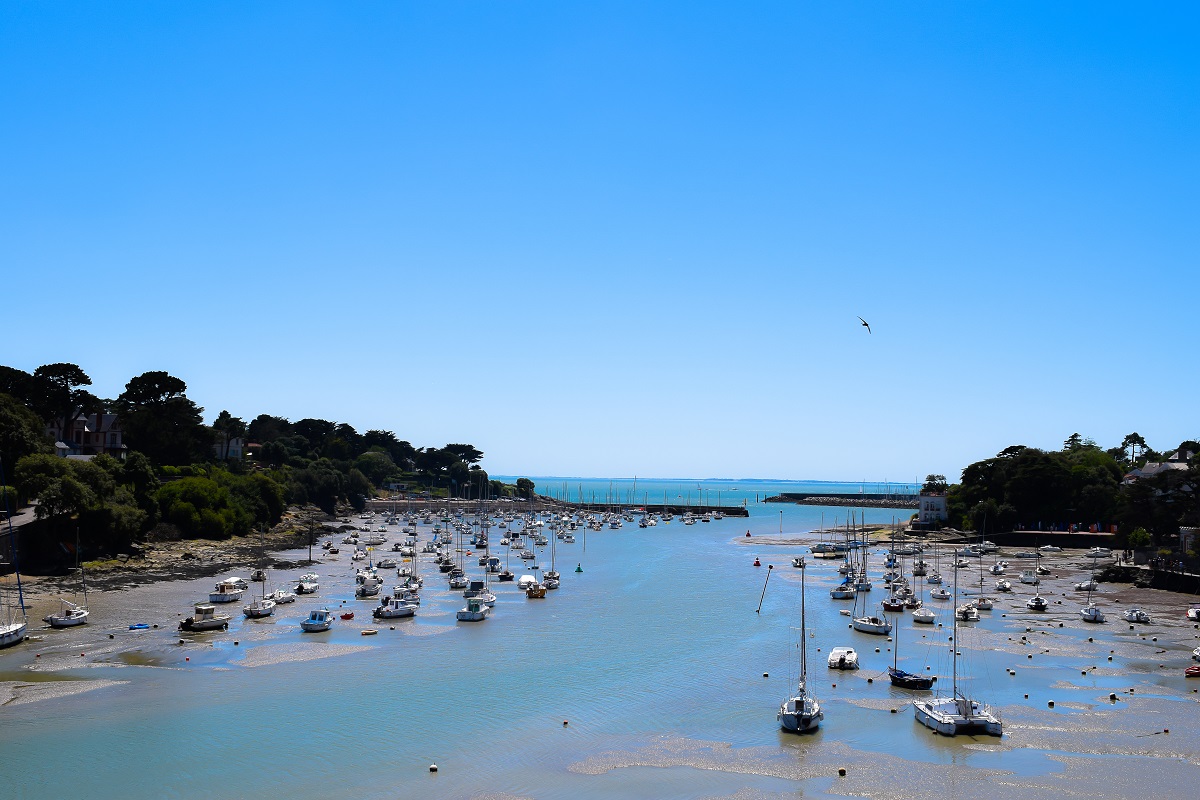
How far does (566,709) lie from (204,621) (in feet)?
84.0

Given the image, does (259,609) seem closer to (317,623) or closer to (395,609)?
(317,623)

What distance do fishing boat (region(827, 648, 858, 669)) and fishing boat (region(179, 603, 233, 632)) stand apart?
33.6m

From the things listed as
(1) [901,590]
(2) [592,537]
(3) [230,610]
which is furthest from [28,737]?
(2) [592,537]

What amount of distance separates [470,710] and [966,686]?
21141 mm

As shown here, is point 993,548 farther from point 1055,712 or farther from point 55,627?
point 55,627

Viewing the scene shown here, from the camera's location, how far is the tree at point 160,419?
106750mm

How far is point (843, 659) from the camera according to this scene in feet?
141

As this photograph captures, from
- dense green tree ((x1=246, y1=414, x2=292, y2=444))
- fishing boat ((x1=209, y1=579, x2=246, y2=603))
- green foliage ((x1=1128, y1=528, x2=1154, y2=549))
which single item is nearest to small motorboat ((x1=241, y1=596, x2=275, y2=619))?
fishing boat ((x1=209, y1=579, x2=246, y2=603))

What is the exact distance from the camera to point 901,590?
6906 cm

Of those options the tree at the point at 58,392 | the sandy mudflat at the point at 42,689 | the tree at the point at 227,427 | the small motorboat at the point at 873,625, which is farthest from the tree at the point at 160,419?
the small motorboat at the point at 873,625

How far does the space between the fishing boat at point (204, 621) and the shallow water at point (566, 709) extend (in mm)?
856

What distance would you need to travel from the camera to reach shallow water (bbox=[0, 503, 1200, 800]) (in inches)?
1105

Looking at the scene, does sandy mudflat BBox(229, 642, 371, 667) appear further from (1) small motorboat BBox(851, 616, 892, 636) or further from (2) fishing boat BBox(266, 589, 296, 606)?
(1) small motorboat BBox(851, 616, 892, 636)

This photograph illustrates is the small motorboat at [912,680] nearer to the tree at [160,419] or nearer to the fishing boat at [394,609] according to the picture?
the fishing boat at [394,609]
